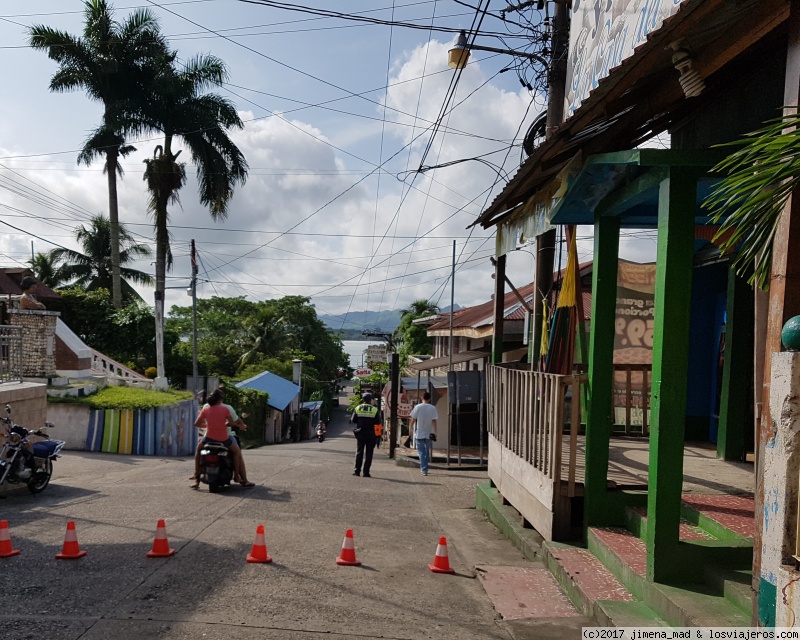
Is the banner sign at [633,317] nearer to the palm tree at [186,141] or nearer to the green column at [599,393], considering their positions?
the green column at [599,393]

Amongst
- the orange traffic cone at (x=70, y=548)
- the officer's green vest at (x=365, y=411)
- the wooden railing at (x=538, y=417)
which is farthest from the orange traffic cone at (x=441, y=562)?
the officer's green vest at (x=365, y=411)

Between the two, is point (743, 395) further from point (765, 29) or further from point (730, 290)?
point (765, 29)

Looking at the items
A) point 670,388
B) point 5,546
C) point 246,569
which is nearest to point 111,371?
point 5,546

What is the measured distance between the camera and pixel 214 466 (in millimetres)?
10703

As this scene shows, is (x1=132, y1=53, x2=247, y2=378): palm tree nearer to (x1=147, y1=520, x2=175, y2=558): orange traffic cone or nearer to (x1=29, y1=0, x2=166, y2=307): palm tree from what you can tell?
(x1=29, y1=0, x2=166, y2=307): palm tree

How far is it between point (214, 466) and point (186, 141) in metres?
22.7

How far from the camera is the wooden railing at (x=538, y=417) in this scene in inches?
276

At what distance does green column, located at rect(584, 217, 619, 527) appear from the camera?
6.86m

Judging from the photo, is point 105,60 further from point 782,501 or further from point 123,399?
point 782,501

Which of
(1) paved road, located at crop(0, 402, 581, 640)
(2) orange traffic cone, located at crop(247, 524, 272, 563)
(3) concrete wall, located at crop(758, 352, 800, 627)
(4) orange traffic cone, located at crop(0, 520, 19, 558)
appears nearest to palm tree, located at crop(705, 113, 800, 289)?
(3) concrete wall, located at crop(758, 352, 800, 627)

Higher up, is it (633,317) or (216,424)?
(633,317)

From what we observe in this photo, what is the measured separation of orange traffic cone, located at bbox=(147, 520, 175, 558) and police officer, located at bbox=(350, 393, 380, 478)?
680 centimetres

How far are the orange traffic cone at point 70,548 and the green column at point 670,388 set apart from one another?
493cm

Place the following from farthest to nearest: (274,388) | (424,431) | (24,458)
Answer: (274,388) → (424,431) → (24,458)
